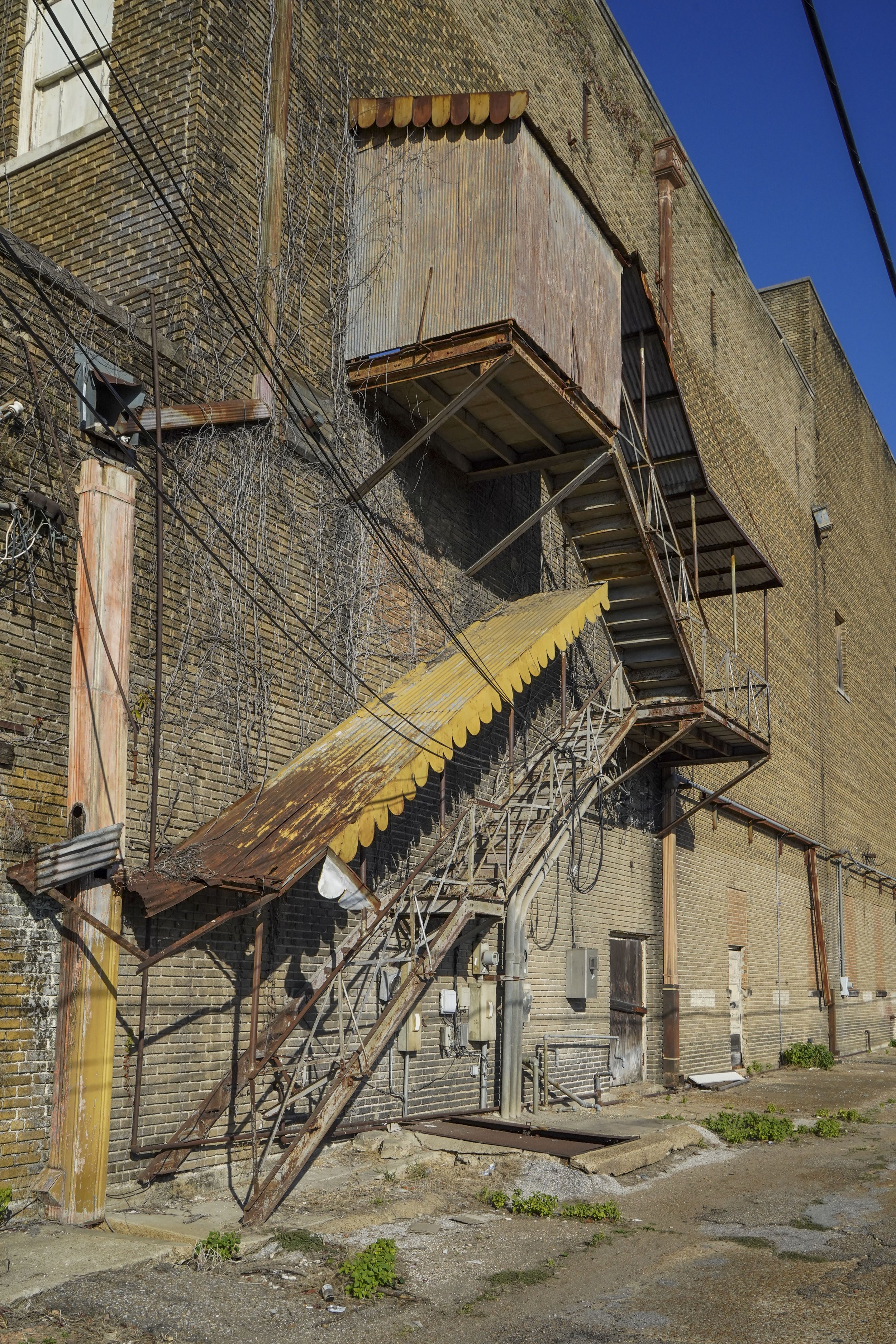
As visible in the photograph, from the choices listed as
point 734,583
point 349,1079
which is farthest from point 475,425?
point 349,1079

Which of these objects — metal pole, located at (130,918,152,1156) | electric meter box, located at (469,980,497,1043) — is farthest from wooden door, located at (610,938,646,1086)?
metal pole, located at (130,918,152,1156)

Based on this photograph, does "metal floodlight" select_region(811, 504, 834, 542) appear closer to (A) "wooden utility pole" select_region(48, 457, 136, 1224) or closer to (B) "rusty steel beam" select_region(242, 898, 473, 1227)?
(B) "rusty steel beam" select_region(242, 898, 473, 1227)

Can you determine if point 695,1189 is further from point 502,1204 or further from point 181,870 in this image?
point 181,870

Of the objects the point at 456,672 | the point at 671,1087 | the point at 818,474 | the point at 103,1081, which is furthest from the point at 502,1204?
the point at 818,474

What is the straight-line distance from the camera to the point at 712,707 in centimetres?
1625

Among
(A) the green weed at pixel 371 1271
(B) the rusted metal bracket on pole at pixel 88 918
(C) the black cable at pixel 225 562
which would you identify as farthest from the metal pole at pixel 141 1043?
(C) the black cable at pixel 225 562

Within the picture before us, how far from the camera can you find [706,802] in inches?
758

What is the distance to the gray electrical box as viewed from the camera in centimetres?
1619

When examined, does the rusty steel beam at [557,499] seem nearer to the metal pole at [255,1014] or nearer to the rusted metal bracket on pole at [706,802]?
the metal pole at [255,1014]

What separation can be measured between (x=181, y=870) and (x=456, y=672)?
168 inches

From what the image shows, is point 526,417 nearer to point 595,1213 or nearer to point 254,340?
point 254,340

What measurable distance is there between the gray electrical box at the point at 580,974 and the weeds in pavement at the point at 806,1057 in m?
10.9

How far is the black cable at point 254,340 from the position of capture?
35.8 ft

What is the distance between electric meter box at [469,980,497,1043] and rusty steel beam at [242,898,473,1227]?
2.17 metres
